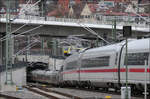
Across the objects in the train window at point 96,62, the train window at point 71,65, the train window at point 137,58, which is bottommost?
the train window at point 71,65

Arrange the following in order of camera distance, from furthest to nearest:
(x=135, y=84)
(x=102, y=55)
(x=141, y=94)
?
(x=102, y=55) → (x=141, y=94) → (x=135, y=84)

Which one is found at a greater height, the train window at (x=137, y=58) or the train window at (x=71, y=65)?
the train window at (x=137, y=58)

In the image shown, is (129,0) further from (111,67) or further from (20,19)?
(111,67)

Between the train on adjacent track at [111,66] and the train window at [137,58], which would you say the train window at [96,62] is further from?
the train window at [137,58]

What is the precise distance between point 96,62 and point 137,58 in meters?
6.27

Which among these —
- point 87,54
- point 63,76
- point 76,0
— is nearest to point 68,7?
point 76,0

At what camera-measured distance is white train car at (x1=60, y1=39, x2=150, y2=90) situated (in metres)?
21.9

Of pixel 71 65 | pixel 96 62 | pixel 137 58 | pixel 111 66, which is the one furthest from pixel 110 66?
pixel 71 65

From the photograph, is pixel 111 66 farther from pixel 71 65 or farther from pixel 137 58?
pixel 71 65

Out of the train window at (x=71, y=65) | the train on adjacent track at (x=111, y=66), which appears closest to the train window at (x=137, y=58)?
the train on adjacent track at (x=111, y=66)

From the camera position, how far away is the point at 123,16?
234 ft

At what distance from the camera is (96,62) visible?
28203mm

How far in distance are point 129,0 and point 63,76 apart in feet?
72.1

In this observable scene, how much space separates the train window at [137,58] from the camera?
2152 centimetres
